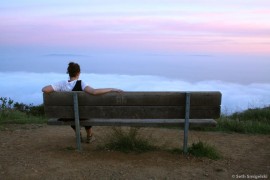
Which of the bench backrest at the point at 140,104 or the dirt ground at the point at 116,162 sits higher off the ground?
the bench backrest at the point at 140,104

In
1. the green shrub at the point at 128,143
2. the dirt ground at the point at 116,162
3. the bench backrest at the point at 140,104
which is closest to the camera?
the dirt ground at the point at 116,162

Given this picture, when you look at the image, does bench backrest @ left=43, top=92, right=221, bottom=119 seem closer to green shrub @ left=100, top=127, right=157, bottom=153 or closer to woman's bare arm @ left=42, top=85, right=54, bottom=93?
woman's bare arm @ left=42, top=85, right=54, bottom=93

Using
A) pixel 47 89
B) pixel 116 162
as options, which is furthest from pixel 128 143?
pixel 47 89

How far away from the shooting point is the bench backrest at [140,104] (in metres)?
6.03

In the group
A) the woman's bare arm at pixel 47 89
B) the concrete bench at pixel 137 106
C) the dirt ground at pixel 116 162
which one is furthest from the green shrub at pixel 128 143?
the woman's bare arm at pixel 47 89

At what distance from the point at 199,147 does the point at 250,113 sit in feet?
22.5

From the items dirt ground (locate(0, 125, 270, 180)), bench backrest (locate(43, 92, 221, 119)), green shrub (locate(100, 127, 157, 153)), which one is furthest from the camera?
green shrub (locate(100, 127, 157, 153))

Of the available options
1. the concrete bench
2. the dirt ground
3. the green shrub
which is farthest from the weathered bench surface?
the dirt ground

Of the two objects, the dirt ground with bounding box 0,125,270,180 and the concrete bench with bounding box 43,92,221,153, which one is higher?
the concrete bench with bounding box 43,92,221,153

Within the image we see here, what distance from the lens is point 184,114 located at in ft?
20.2

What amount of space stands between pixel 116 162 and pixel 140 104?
0.91m

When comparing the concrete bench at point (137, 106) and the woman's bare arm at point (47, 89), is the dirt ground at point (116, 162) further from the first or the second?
the woman's bare arm at point (47, 89)

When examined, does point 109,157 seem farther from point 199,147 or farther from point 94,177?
point 199,147

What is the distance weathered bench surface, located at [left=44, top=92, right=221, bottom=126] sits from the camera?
604cm
